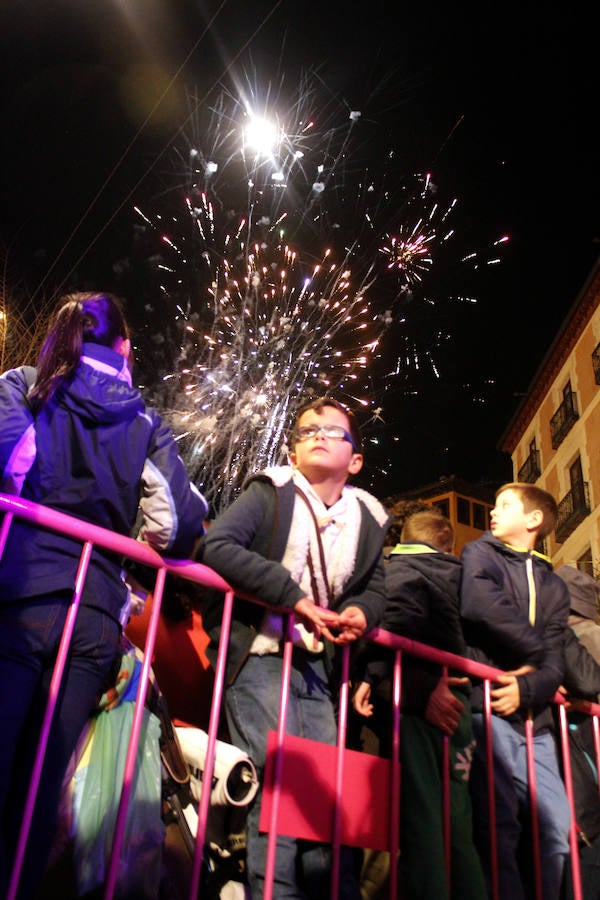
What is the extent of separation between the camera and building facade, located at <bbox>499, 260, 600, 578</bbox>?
26297mm

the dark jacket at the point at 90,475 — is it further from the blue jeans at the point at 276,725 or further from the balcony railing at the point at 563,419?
the balcony railing at the point at 563,419

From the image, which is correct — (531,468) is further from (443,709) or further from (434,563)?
(443,709)

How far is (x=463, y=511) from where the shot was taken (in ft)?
138

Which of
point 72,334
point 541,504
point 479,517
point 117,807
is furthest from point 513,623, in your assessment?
point 479,517

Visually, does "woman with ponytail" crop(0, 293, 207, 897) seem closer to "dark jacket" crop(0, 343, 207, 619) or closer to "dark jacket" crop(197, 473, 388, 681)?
"dark jacket" crop(0, 343, 207, 619)

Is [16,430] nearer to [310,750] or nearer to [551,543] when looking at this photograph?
[310,750]

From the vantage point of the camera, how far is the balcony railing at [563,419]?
2888 cm

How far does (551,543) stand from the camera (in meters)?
30.0

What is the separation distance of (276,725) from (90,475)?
3.74 feet

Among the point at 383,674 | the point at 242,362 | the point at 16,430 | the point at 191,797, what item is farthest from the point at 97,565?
the point at 242,362

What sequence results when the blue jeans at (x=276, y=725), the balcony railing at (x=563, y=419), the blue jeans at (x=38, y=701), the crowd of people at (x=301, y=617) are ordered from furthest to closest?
Result: the balcony railing at (x=563, y=419) < the blue jeans at (x=276, y=725) < the crowd of people at (x=301, y=617) < the blue jeans at (x=38, y=701)

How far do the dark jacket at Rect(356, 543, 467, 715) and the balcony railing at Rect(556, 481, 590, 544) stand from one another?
76.7 feet

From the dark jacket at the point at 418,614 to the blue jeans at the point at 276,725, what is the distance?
384mm

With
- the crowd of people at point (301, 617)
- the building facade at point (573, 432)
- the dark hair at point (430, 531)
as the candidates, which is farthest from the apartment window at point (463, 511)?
the crowd of people at point (301, 617)
